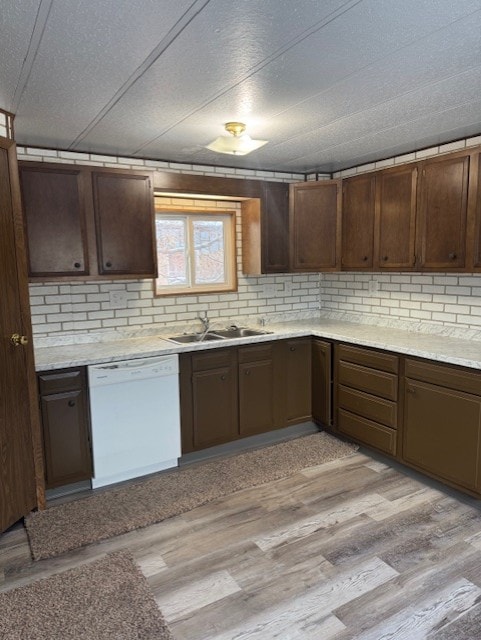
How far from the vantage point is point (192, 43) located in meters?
1.65

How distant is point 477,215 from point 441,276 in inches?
26.9

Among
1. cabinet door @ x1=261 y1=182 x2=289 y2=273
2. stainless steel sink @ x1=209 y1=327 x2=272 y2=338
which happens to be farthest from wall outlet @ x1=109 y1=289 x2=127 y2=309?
cabinet door @ x1=261 y1=182 x2=289 y2=273

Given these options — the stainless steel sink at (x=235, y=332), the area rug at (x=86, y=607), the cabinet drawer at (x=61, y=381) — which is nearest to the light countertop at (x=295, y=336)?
the cabinet drawer at (x=61, y=381)

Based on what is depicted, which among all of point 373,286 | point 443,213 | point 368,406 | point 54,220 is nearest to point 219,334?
point 368,406

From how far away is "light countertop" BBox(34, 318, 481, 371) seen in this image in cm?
274

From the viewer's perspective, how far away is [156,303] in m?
3.62

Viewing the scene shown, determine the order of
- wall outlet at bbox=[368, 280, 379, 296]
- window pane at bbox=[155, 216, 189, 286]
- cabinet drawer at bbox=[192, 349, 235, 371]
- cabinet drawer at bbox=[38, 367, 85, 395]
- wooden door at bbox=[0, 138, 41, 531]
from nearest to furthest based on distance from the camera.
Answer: wooden door at bbox=[0, 138, 41, 531]
cabinet drawer at bbox=[38, 367, 85, 395]
cabinet drawer at bbox=[192, 349, 235, 371]
window pane at bbox=[155, 216, 189, 286]
wall outlet at bbox=[368, 280, 379, 296]

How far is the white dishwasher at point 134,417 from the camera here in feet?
9.45

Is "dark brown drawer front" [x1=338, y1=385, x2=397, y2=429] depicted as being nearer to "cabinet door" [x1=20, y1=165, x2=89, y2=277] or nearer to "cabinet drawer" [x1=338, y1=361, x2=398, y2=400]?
"cabinet drawer" [x1=338, y1=361, x2=398, y2=400]

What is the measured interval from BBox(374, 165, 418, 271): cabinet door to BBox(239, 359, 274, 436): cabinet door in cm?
126

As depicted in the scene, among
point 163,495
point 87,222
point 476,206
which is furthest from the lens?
point 87,222

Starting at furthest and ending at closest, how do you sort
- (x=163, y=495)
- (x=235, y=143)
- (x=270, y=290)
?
(x=270, y=290) → (x=163, y=495) → (x=235, y=143)

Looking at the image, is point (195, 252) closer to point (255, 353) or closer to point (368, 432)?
point (255, 353)

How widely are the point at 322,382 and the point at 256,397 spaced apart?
0.61 m
